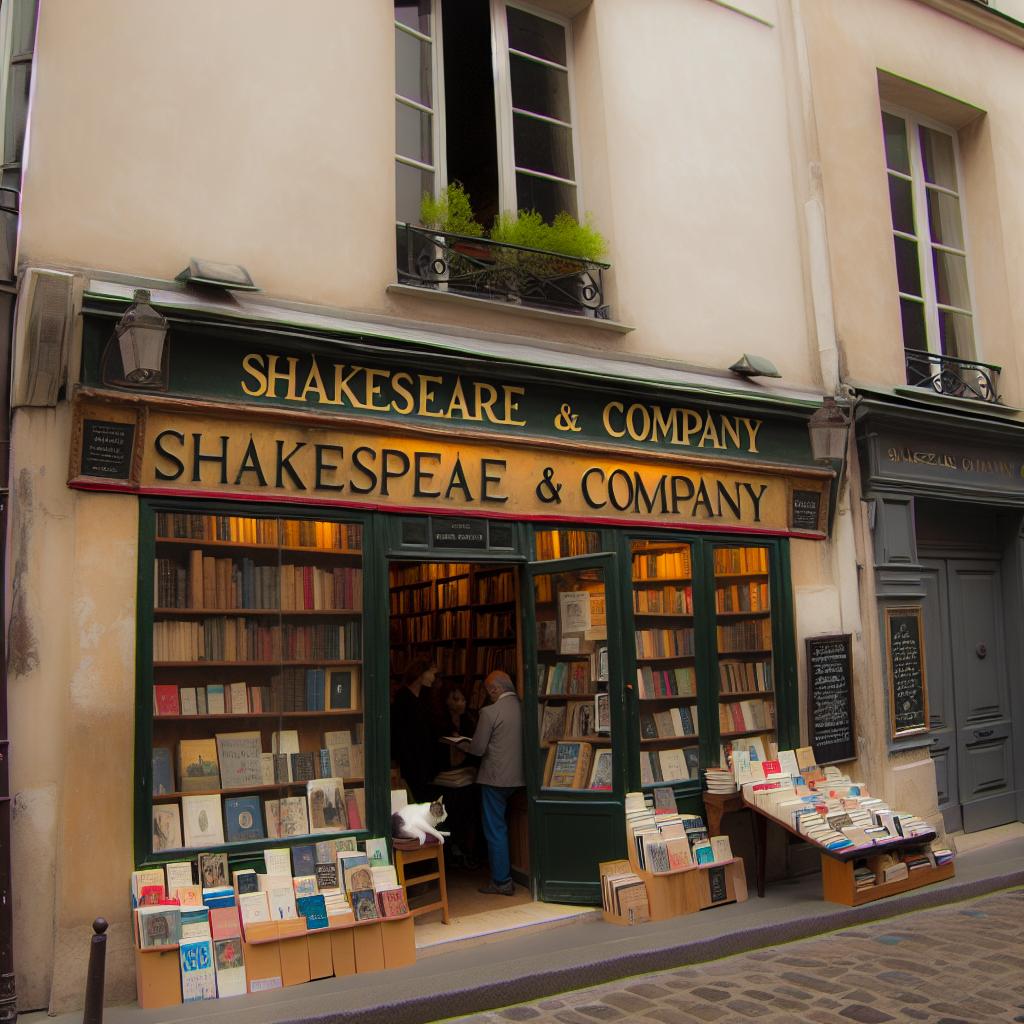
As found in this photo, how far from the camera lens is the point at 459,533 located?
6320 millimetres

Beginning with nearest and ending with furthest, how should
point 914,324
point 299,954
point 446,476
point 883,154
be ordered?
point 299,954 < point 446,476 < point 883,154 < point 914,324

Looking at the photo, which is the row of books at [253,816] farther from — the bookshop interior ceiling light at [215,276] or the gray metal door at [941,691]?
the gray metal door at [941,691]

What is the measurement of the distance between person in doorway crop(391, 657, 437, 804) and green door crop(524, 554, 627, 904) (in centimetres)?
90

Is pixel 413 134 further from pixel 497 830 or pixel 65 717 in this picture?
pixel 497 830

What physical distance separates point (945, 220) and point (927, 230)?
51 cm

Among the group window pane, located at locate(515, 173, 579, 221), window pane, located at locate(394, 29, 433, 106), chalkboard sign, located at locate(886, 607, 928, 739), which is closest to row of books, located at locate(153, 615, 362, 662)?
window pane, located at locate(515, 173, 579, 221)

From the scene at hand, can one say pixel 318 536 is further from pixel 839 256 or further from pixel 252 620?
pixel 839 256

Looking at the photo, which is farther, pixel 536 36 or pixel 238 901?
pixel 536 36

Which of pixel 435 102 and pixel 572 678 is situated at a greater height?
pixel 435 102

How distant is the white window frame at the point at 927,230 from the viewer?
9219mm

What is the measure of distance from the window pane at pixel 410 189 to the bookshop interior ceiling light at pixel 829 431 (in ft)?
10.6

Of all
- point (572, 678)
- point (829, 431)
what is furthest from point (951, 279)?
point (572, 678)

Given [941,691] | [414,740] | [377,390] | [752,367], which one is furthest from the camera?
[941,691]

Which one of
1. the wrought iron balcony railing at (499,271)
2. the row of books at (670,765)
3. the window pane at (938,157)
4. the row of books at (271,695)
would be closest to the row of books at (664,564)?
the row of books at (670,765)
